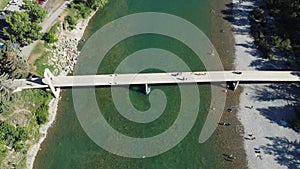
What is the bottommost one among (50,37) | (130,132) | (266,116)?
(130,132)

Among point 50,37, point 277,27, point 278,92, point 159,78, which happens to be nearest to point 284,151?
point 278,92

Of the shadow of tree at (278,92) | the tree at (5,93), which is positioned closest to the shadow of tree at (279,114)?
the shadow of tree at (278,92)

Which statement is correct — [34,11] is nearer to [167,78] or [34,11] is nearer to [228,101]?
[167,78]

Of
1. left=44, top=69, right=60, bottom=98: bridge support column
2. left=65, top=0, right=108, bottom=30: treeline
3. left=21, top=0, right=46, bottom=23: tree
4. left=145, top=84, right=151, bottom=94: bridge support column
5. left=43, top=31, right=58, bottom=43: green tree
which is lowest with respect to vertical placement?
left=145, top=84, right=151, bottom=94: bridge support column

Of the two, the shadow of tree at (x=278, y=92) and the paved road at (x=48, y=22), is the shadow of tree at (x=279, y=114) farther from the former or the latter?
the paved road at (x=48, y=22)

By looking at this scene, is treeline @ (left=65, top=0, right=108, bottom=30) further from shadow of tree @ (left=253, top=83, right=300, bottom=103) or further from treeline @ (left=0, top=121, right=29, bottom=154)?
shadow of tree @ (left=253, top=83, right=300, bottom=103)

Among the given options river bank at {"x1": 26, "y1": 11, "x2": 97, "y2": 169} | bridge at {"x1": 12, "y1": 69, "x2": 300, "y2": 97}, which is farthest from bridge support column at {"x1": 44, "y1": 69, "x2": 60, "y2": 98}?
river bank at {"x1": 26, "y1": 11, "x2": 97, "y2": 169}
